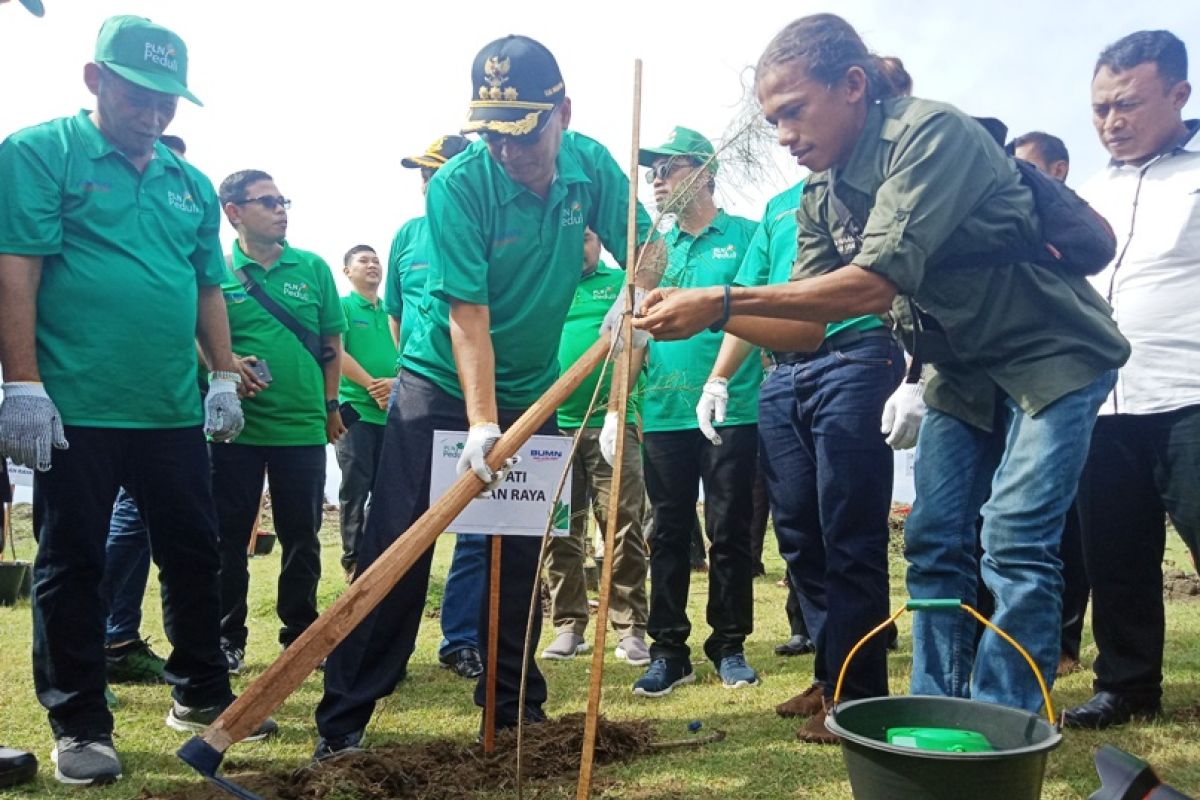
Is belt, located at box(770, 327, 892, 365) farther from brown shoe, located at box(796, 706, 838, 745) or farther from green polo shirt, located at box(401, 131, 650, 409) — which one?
brown shoe, located at box(796, 706, 838, 745)

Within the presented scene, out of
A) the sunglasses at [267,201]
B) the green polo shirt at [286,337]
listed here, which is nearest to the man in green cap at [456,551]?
the green polo shirt at [286,337]

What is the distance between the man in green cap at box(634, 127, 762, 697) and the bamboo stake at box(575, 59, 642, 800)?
6.23 ft

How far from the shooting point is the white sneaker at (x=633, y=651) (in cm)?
502

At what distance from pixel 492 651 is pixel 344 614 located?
40.1 inches

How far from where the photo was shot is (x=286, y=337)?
16.9 ft

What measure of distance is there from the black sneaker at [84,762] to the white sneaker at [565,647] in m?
2.41

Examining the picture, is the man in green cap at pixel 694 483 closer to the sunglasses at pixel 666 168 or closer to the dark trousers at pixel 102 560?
the sunglasses at pixel 666 168

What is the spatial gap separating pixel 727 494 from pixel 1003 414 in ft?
5.50

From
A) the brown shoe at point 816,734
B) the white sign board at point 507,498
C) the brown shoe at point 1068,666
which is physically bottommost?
the brown shoe at point 1068,666

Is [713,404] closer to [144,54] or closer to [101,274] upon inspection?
[101,274]

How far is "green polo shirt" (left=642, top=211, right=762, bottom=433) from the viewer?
4.61 metres

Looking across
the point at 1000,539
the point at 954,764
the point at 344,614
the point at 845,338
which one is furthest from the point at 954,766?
the point at 845,338

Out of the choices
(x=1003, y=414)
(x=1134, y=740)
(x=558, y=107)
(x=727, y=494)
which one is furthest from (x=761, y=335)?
(x=1134, y=740)

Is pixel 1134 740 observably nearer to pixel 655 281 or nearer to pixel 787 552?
pixel 787 552
